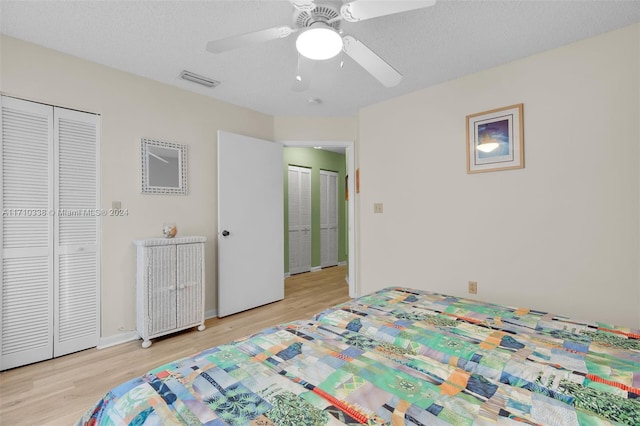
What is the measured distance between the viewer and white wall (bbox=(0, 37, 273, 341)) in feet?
7.59

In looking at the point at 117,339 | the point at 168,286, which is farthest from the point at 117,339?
the point at 168,286

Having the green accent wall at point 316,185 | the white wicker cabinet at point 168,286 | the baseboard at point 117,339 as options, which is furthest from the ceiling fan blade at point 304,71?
the green accent wall at point 316,185

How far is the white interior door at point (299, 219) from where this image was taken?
5.54 m

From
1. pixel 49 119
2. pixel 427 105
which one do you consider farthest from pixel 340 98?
pixel 49 119

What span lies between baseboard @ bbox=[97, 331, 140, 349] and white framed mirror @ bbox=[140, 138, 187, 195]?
1.28 metres

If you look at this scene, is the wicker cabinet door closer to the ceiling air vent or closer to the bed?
the ceiling air vent

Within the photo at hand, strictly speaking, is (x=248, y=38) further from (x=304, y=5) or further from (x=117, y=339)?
(x=117, y=339)

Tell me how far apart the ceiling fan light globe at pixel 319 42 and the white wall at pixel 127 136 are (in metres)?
2.01

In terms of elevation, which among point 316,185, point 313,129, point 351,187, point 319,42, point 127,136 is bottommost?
point 351,187

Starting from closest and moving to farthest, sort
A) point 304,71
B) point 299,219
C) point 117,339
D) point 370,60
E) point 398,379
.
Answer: point 398,379 → point 370,60 → point 304,71 → point 117,339 → point 299,219

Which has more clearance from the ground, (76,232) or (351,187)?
(351,187)

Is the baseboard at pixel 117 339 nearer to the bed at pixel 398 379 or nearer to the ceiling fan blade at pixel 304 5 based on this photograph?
the bed at pixel 398 379

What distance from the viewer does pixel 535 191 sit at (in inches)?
97.9

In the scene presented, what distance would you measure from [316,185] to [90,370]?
4.45 metres
